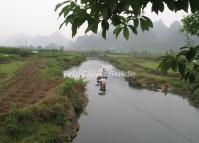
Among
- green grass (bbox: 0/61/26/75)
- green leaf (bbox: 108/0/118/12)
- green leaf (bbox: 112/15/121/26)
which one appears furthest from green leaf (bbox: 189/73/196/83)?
green grass (bbox: 0/61/26/75)

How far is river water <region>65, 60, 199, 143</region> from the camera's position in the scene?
14.0m

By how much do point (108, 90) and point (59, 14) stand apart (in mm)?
25164

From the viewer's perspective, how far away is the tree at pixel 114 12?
4.51 feet

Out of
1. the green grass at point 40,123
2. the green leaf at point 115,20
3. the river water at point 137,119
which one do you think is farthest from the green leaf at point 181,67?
the river water at point 137,119

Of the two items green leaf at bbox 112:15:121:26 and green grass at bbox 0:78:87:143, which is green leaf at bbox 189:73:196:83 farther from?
green grass at bbox 0:78:87:143

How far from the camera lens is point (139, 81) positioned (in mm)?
30750

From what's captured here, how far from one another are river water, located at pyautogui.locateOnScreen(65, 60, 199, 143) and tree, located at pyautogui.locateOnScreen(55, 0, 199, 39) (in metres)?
11.8

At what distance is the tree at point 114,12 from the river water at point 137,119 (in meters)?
11.8

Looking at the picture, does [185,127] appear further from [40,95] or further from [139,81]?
[139,81]

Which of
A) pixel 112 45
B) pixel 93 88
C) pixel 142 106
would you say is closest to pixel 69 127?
pixel 142 106

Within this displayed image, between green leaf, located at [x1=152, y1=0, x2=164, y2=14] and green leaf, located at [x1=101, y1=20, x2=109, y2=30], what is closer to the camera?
green leaf, located at [x1=152, y1=0, x2=164, y2=14]

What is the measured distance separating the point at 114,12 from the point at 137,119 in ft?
53.0

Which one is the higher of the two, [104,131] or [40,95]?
[40,95]

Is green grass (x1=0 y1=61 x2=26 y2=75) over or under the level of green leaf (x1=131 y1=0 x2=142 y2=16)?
under
